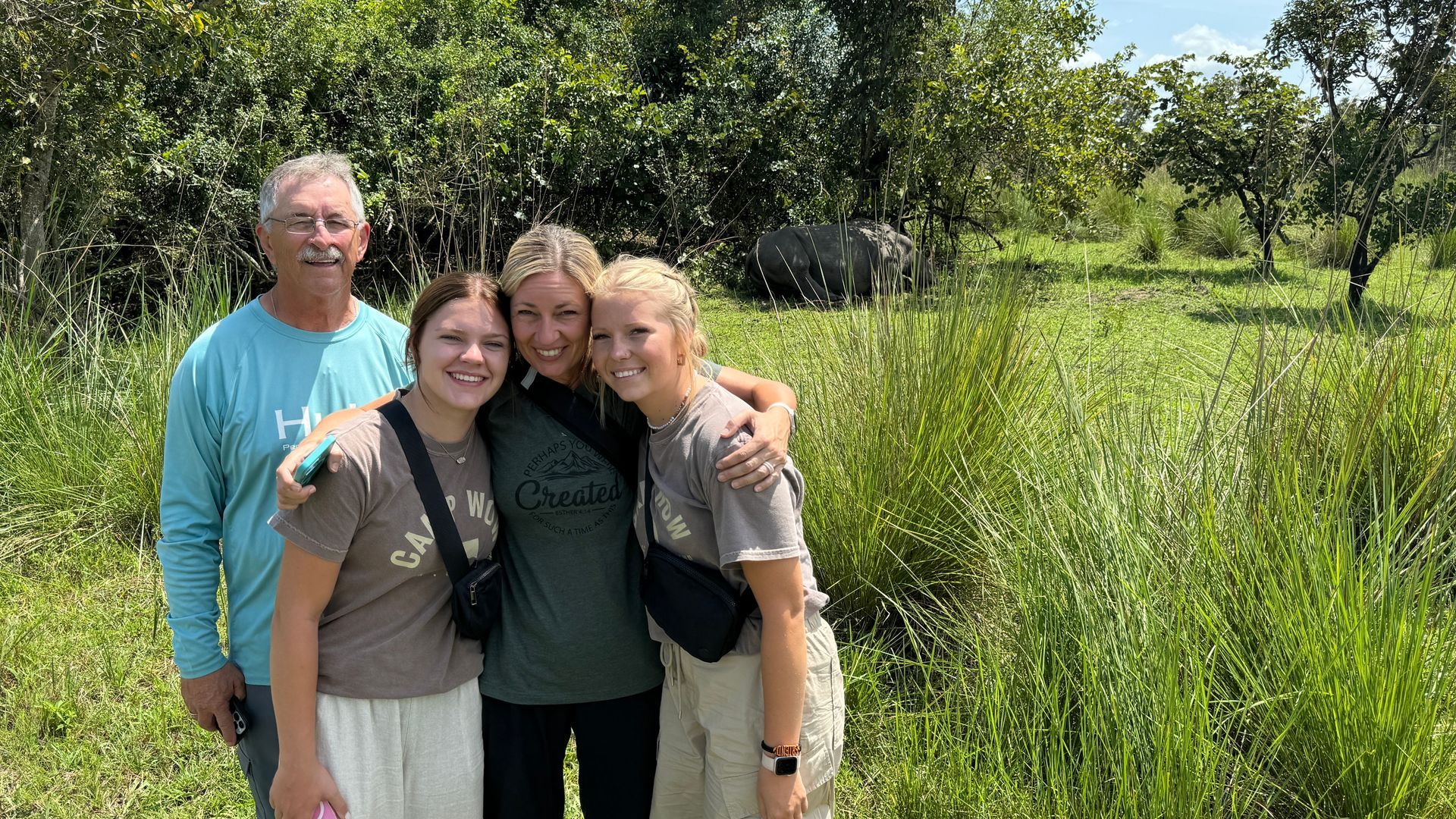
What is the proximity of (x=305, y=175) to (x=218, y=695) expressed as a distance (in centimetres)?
115

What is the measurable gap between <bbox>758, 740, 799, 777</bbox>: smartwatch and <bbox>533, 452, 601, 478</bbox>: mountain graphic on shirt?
0.64 metres

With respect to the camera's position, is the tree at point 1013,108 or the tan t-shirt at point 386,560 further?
the tree at point 1013,108

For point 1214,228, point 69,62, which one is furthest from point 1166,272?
point 69,62

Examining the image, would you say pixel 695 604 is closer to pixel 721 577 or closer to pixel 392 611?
pixel 721 577

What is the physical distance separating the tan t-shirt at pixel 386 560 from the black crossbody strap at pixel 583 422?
0.59ft

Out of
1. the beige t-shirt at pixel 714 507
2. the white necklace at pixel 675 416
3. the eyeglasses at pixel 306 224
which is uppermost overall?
the eyeglasses at pixel 306 224

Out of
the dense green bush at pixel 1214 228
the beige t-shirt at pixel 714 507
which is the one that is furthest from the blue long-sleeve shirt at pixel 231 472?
the dense green bush at pixel 1214 228

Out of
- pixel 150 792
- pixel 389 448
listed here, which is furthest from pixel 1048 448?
pixel 150 792

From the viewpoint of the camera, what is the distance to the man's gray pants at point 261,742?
2.06 metres

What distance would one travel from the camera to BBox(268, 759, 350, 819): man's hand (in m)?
1.79

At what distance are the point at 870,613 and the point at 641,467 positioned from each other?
6.37 ft

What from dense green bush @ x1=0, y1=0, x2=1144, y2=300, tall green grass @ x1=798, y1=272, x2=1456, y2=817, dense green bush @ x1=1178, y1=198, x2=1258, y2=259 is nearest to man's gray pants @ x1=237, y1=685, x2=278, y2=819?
tall green grass @ x1=798, y1=272, x2=1456, y2=817

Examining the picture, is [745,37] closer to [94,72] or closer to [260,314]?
[94,72]

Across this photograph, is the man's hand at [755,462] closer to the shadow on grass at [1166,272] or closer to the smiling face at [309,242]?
the smiling face at [309,242]
